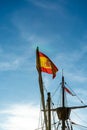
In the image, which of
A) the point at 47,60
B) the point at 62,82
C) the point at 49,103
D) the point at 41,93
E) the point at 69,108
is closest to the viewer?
the point at 41,93

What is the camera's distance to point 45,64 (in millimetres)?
32750

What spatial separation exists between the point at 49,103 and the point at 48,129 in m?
7.85

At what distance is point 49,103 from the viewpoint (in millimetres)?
38719

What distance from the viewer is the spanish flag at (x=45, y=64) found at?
31.5m

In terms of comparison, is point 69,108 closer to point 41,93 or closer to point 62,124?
point 62,124

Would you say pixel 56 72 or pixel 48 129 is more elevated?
pixel 56 72

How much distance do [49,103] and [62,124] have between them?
100 ft

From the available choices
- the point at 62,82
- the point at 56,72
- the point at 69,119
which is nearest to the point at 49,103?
the point at 56,72

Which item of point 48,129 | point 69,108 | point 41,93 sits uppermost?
point 69,108

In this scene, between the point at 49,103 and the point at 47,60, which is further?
the point at 49,103

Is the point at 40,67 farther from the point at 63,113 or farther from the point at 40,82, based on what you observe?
the point at 63,113

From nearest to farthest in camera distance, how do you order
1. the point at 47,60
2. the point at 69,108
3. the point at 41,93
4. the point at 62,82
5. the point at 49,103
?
the point at 41,93
the point at 47,60
the point at 49,103
the point at 62,82
the point at 69,108

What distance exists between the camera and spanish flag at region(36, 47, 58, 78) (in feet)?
104

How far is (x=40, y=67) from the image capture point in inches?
1242
